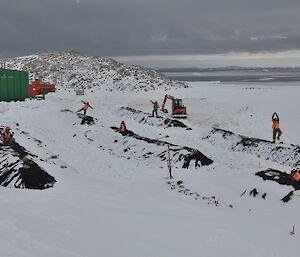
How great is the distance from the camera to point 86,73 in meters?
67.7

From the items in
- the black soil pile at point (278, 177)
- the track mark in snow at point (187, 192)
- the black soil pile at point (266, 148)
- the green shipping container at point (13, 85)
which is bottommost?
the track mark in snow at point (187, 192)

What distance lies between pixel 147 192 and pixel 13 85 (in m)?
27.1

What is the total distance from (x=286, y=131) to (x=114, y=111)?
13687 mm

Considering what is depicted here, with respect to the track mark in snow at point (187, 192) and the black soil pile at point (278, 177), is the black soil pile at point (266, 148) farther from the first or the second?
the track mark in snow at point (187, 192)

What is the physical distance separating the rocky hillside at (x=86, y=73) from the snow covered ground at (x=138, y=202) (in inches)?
1357

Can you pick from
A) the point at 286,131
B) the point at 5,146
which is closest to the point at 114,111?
the point at 286,131

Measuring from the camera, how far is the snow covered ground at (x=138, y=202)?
8.12 m

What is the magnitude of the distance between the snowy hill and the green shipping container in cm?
853

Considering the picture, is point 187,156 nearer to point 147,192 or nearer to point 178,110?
point 147,192

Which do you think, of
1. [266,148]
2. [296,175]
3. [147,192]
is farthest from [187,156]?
[296,175]

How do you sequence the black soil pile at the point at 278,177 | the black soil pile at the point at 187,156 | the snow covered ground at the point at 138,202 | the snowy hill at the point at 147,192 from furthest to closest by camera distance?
the black soil pile at the point at 187,156
the black soil pile at the point at 278,177
the snowy hill at the point at 147,192
the snow covered ground at the point at 138,202

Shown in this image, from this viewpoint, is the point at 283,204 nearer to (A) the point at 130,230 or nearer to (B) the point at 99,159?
(A) the point at 130,230

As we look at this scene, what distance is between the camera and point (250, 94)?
47688 mm

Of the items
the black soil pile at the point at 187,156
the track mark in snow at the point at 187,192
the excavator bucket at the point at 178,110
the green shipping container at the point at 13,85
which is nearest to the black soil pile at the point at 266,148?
the black soil pile at the point at 187,156
